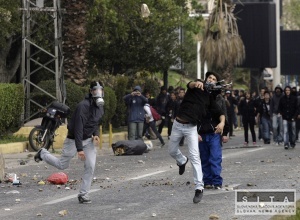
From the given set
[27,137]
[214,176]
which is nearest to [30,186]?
[214,176]

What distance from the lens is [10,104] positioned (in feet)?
102

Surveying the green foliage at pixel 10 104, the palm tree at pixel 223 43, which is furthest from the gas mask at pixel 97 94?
the palm tree at pixel 223 43

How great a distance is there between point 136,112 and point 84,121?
1602 centimetres

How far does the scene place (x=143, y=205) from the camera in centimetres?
1552

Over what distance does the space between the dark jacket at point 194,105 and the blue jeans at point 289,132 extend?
14237 millimetres

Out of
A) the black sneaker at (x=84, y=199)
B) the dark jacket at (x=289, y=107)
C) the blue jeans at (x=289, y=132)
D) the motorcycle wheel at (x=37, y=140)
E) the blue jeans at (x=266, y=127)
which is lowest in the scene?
the blue jeans at (x=266, y=127)

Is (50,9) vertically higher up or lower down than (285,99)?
higher up

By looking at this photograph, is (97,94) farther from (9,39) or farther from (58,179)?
(9,39)

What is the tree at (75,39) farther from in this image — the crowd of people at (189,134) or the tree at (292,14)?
the tree at (292,14)

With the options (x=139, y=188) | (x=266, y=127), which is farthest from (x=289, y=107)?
(x=139, y=188)

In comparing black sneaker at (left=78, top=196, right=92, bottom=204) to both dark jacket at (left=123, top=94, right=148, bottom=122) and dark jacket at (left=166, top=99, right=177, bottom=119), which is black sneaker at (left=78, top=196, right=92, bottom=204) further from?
dark jacket at (left=166, top=99, right=177, bottom=119)

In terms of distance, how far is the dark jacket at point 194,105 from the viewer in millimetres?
16531

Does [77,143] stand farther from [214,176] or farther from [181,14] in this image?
[181,14]

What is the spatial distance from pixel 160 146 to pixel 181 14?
396 inches
